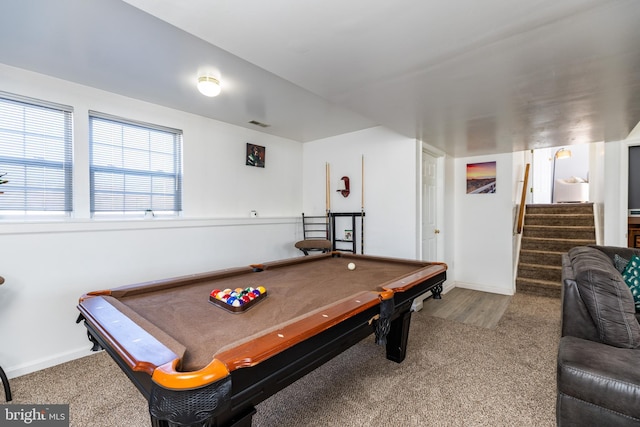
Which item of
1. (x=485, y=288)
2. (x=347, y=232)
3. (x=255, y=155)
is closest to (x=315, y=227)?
(x=347, y=232)

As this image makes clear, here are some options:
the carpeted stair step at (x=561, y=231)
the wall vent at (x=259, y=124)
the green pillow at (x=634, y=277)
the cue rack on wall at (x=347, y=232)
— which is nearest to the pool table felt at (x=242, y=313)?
the cue rack on wall at (x=347, y=232)

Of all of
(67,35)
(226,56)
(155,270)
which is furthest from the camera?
(155,270)

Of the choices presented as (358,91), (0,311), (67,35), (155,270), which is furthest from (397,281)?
(0,311)

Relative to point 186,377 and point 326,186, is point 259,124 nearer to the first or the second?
point 326,186

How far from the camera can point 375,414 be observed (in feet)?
5.64

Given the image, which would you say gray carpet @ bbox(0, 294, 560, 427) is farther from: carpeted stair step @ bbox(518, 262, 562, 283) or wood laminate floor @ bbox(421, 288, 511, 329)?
carpeted stair step @ bbox(518, 262, 562, 283)

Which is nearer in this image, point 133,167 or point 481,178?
point 133,167

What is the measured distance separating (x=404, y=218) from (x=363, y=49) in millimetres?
2379

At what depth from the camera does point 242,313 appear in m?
1.44

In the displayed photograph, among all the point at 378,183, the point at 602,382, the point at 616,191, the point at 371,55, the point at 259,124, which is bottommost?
the point at 602,382

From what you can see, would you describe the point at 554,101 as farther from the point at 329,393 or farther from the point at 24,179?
the point at 24,179

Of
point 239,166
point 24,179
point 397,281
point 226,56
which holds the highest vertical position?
point 226,56

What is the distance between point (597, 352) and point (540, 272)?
343 cm

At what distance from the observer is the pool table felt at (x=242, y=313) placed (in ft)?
3.74
